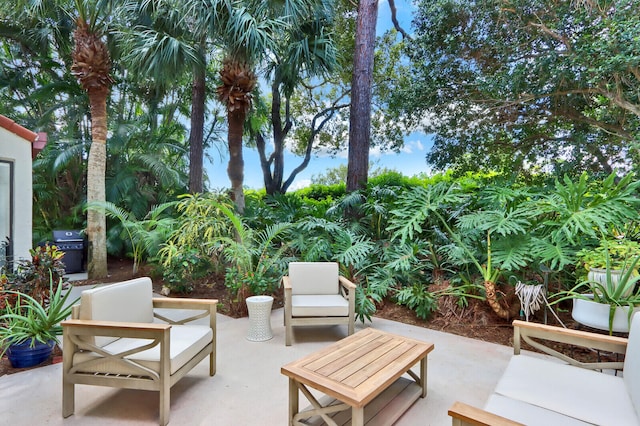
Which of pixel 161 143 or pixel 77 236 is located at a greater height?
pixel 161 143

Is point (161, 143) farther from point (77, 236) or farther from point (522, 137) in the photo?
point (522, 137)

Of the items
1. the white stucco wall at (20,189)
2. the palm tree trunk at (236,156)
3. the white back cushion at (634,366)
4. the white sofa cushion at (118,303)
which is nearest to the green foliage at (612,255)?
the white back cushion at (634,366)

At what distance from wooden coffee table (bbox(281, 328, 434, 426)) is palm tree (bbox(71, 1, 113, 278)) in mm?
5740

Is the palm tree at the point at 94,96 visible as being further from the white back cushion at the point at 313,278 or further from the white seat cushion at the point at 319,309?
the white seat cushion at the point at 319,309

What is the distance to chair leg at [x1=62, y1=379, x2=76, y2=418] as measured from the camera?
2.10 metres

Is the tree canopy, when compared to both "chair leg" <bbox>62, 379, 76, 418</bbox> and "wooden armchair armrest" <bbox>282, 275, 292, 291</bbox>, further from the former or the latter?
"chair leg" <bbox>62, 379, 76, 418</bbox>

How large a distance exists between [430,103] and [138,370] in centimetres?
622

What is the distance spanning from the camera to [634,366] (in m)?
1.67

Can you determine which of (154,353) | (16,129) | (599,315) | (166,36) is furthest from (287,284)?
(166,36)

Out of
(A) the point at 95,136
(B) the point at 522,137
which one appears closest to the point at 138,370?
(A) the point at 95,136

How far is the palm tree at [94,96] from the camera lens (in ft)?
19.6

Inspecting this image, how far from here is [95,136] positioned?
6242 mm

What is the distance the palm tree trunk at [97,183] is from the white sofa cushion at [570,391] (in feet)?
22.2

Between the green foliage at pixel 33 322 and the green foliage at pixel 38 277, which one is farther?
the green foliage at pixel 38 277
